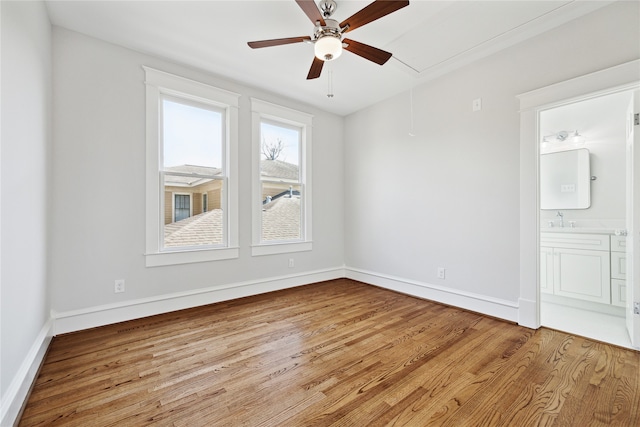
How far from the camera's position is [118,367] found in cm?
197

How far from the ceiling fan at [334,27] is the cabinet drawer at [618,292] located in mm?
3384

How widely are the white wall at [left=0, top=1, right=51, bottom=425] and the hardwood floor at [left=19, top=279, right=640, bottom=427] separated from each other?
0.24m

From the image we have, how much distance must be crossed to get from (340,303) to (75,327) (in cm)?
269

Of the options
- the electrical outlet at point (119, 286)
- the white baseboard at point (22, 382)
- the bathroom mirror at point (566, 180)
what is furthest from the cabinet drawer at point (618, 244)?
the electrical outlet at point (119, 286)

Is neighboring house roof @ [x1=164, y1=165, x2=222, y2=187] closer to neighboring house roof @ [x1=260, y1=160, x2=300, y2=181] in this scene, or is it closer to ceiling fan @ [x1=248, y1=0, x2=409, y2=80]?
neighboring house roof @ [x1=260, y1=160, x2=300, y2=181]

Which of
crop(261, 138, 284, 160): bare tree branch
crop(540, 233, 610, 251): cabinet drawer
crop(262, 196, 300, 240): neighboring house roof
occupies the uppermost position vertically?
crop(261, 138, 284, 160): bare tree branch

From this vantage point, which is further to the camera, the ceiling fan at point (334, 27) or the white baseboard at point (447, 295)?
the white baseboard at point (447, 295)

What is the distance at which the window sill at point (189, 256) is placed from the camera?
9.79 feet

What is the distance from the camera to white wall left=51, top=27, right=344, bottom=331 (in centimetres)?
253

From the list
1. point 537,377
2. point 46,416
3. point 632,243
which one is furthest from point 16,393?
point 632,243

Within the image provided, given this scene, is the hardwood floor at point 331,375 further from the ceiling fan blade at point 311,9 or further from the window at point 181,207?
the ceiling fan blade at point 311,9

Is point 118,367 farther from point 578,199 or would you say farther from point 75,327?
point 578,199

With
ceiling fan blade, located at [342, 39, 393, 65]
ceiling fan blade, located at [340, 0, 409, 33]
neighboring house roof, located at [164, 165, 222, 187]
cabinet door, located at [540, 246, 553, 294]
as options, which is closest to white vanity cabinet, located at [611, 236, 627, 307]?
cabinet door, located at [540, 246, 553, 294]

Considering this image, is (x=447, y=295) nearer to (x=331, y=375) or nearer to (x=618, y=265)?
(x=618, y=265)
